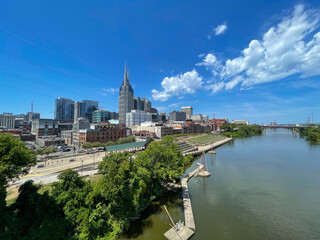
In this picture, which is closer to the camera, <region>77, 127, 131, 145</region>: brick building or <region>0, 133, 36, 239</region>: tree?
<region>0, 133, 36, 239</region>: tree

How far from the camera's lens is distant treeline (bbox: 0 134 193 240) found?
12.1 metres

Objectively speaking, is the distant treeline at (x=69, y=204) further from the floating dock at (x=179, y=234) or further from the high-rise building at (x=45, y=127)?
the high-rise building at (x=45, y=127)

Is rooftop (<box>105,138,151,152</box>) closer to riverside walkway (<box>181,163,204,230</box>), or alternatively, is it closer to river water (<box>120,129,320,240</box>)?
→ river water (<box>120,129,320,240</box>)

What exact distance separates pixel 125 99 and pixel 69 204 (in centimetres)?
17623

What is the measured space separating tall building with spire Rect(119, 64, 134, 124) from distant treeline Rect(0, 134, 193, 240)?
542 feet

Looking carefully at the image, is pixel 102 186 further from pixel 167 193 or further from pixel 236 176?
pixel 236 176

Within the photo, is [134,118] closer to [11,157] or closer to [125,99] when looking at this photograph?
[125,99]

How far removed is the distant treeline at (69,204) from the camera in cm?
1214

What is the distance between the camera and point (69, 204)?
1320cm

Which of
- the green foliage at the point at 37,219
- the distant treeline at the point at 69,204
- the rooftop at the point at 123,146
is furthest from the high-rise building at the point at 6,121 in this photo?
the green foliage at the point at 37,219

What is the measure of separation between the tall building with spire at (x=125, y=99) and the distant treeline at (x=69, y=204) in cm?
16513

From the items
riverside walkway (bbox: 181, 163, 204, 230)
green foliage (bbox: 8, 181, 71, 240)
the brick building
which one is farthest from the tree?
the brick building

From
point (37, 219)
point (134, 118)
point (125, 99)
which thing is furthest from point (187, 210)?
point (125, 99)

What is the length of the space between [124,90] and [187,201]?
584 feet
